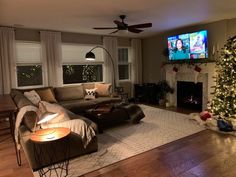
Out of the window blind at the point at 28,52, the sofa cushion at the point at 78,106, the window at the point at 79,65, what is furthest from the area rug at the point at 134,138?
the window blind at the point at 28,52

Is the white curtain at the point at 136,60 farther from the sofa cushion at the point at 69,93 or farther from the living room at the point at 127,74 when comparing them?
the sofa cushion at the point at 69,93

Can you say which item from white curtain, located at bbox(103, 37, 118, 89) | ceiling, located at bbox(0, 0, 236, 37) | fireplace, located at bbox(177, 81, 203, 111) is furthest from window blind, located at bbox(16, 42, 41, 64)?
fireplace, located at bbox(177, 81, 203, 111)

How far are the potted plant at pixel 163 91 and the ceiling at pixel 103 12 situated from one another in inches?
85.9

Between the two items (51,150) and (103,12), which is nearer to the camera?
(51,150)

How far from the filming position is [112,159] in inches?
116

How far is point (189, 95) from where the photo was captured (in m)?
6.36

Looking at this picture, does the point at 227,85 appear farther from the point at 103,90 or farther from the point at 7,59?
the point at 7,59

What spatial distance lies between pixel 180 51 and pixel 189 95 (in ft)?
4.95

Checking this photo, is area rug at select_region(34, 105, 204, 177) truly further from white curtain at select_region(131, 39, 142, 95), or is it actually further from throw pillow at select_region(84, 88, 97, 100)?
white curtain at select_region(131, 39, 142, 95)

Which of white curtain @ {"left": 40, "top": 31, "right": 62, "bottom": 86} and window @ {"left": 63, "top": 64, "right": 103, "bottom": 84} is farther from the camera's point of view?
window @ {"left": 63, "top": 64, "right": 103, "bottom": 84}

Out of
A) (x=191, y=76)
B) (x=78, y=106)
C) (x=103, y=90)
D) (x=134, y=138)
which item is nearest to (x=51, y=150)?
(x=134, y=138)

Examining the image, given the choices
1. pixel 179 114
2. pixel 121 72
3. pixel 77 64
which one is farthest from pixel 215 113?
pixel 77 64

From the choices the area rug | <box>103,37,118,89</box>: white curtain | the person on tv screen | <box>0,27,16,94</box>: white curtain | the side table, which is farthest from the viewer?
<box>103,37,118,89</box>: white curtain

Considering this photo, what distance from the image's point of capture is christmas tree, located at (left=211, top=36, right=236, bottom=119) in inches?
164
